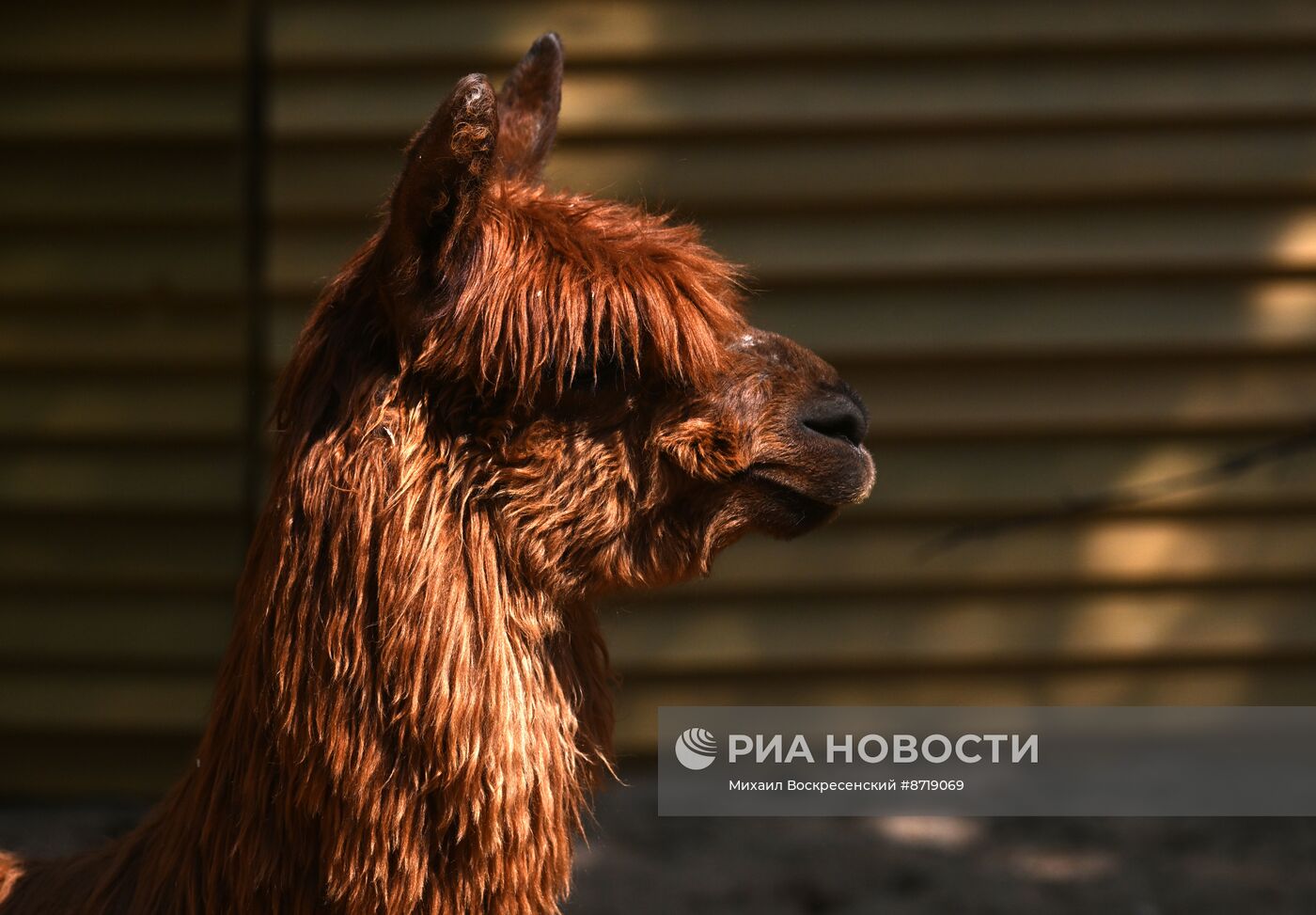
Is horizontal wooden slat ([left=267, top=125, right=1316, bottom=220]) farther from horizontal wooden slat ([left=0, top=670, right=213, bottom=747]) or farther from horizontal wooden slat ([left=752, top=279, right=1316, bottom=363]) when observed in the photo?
horizontal wooden slat ([left=0, top=670, right=213, bottom=747])

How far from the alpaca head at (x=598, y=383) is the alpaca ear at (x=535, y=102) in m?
0.23

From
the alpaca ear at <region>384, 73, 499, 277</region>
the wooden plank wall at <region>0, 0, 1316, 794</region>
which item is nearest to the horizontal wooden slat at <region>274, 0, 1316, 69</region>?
the wooden plank wall at <region>0, 0, 1316, 794</region>

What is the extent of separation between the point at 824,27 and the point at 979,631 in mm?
2164

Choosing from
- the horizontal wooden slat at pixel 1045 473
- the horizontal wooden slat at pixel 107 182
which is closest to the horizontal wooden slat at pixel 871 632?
the horizontal wooden slat at pixel 1045 473

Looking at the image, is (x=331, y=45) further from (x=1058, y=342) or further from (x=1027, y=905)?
(x=1027, y=905)

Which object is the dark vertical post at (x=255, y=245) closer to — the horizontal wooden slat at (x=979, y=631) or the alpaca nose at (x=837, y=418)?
the horizontal wooden slat at (x=979, y=631)

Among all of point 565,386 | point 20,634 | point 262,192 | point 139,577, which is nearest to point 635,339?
point 565,386

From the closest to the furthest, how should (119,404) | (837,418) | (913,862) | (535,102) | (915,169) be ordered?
(837,418) → (535,102) → (913,862) → (915,169) → (119,404)

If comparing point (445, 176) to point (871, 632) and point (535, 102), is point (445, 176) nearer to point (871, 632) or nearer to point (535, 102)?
point (535, 102)

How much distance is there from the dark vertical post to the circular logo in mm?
1720

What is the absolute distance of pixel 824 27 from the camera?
167 inches

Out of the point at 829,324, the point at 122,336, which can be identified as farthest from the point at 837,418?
the point at 122,336

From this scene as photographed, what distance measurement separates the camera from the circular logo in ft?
14.9

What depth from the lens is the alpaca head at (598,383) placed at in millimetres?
1663
